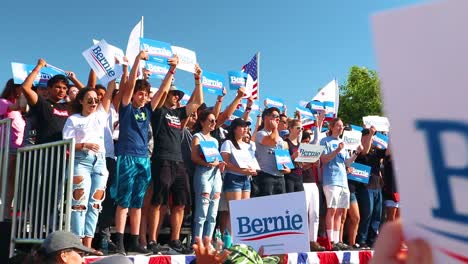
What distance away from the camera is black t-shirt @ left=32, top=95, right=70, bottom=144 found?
221 inches

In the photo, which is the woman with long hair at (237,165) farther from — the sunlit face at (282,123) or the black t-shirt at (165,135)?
the sunlit face at (282,123)

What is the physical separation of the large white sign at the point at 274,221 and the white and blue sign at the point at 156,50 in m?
2.93

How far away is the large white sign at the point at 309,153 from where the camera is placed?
757 cm

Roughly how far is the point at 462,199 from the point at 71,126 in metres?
4.87

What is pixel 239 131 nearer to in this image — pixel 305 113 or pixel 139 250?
pixel 139 250

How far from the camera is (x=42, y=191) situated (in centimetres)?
533

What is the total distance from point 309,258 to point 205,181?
1.64 meters

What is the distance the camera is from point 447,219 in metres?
0.82

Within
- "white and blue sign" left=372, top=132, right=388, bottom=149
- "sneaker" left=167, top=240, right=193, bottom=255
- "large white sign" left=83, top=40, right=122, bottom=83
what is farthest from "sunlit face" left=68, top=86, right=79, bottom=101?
"white and blue sign" left=372, top=132, right=388, bottom=149

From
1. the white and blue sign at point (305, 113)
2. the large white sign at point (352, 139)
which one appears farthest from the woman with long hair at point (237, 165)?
the white and blue sign at point (305, 113)

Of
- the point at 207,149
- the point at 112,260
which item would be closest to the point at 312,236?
the point at 207,149

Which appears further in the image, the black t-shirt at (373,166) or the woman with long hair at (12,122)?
the black t-shirt at (373,166)

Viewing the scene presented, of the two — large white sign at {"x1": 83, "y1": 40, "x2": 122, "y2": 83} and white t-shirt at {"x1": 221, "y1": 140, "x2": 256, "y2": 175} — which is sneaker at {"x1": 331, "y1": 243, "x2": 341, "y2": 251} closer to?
white t-shirt at {"x1": 221, "y1": 140, "x2": 256, "y2": 175}

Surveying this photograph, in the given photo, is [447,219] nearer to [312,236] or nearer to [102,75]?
[102,75]
